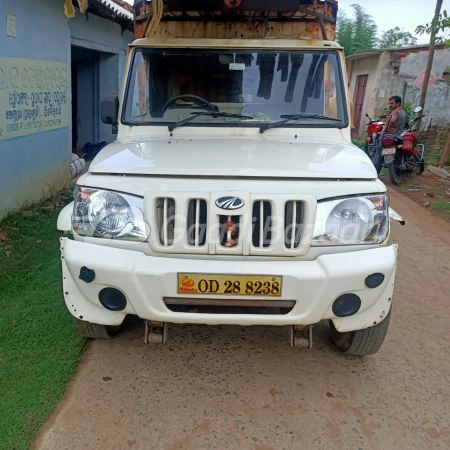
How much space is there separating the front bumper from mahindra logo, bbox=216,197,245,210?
0.28 metres

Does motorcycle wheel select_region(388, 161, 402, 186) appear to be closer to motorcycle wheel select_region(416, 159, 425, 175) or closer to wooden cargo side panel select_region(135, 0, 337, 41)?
motorcycle wheel select_region(416, 159, 425, 175)

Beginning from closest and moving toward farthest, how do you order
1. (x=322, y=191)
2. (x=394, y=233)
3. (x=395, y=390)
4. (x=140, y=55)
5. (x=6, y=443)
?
(x=6, y=443), (x=322, y=191), (x=395, y=390), (x=140, y=55), (x=394, y=233)

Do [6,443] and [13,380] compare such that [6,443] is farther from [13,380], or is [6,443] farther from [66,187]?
[66,187]

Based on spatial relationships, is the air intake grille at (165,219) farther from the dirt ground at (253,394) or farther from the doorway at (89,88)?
the doorway at (89,88)

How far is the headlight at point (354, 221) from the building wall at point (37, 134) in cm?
432

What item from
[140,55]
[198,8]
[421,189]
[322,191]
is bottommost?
[421,189]

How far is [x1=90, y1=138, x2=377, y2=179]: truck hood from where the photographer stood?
2658 mm

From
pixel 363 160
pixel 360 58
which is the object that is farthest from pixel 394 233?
pixel 360 58

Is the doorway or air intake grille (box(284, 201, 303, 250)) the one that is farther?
the doorway

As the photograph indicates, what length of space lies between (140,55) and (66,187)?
447cm

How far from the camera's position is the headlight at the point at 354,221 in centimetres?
262

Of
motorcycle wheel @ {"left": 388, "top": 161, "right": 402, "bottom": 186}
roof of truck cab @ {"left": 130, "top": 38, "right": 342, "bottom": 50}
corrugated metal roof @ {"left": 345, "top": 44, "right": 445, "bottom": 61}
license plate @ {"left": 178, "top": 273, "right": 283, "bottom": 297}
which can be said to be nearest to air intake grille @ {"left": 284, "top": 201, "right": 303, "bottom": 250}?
license plate @ {"left": 178, "top": 273, "right": 283, "bottom": 297}

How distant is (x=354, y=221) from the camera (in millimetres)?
2654

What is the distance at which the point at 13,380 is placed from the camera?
2889 millimetres
